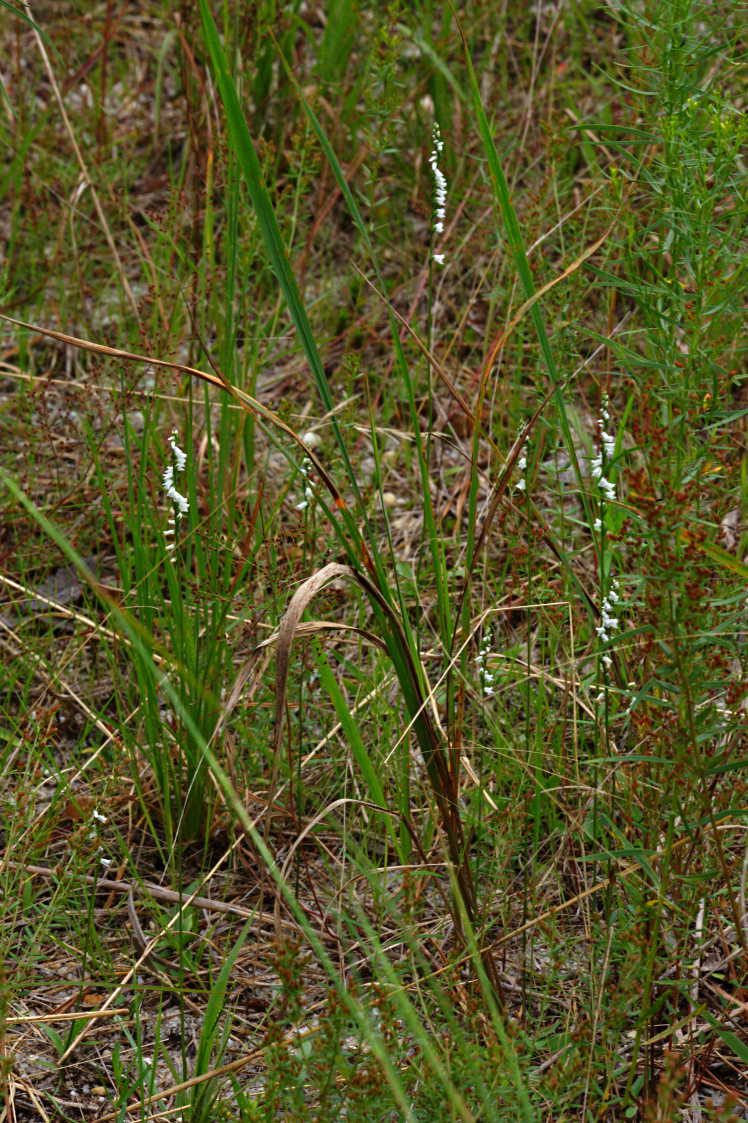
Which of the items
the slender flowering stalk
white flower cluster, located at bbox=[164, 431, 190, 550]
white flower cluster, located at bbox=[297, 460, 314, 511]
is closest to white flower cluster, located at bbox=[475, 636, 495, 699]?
the slender flowering stalk

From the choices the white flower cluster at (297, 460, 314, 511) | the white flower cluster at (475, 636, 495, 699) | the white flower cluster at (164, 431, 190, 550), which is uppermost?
the white flower cluster at (164, 431, 190, 550)

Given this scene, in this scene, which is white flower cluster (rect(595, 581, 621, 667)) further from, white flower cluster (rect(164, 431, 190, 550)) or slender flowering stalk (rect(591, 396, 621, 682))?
white flower cluster (rect(164, 431, 190, 550))

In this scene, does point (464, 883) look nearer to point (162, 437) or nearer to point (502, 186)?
point (502, 186)

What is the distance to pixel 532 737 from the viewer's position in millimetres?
2180

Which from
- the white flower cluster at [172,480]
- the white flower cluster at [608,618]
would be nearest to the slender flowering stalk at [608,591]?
the white flower cluster at [608,618]

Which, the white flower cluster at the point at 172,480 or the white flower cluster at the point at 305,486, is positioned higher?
the white flower cluster at the point at 172,480

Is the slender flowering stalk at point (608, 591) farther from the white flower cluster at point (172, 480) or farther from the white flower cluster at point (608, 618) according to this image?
the white flower cluster at point (172, 480)

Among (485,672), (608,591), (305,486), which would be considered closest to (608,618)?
(608,591)

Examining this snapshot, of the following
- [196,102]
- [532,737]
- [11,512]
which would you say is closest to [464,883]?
[532,737]

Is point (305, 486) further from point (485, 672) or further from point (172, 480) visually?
point (485, 672)

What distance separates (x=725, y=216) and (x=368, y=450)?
60.6 inches

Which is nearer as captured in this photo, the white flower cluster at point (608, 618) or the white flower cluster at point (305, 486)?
the white flower cluster at point (608, 618)

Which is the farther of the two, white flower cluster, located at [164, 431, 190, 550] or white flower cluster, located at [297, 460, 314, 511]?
white flower cluster, located at [297, 460, 314, 511]

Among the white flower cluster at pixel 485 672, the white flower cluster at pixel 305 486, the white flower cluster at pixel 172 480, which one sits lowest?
the white flower cluster at pixel 485 672
